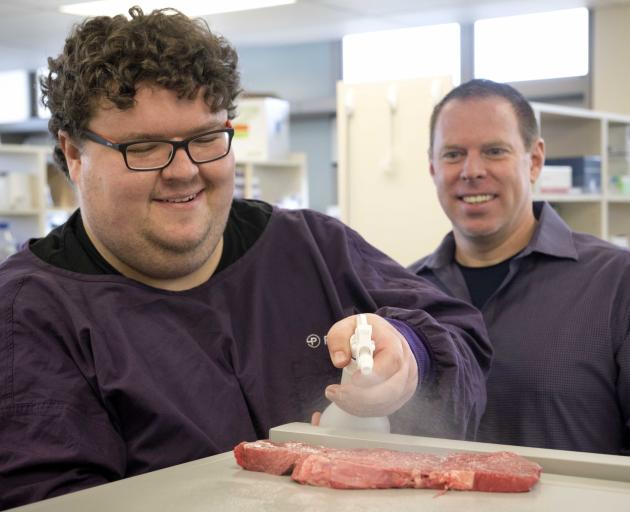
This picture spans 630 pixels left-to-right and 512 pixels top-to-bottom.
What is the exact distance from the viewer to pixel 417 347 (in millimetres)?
1276

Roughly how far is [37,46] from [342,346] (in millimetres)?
7740

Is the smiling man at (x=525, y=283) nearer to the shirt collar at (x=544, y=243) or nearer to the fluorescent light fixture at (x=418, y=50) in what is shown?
the shirt collar at (x=544, y=243)

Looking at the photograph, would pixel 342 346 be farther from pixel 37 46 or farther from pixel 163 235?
pixel 37 46

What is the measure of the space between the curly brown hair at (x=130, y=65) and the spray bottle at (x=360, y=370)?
1.62 ft

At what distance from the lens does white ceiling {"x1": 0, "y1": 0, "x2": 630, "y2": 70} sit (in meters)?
6.39

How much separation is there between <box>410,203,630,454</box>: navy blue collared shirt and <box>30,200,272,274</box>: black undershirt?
73 cm

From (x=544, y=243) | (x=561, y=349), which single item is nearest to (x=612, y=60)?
(x=544, y=243)

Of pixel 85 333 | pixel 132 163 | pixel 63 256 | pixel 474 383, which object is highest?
pixel 132 163

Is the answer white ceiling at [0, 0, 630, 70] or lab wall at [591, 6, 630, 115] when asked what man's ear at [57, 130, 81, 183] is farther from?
lab wall at [591, 6, 630, 115]

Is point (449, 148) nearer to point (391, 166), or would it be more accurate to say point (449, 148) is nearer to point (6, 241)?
point (391, 166)

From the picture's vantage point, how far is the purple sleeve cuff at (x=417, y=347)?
4.14 feet

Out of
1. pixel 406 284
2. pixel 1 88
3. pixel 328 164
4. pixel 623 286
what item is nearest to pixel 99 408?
pixel 406 284

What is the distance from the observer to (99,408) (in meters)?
1.20

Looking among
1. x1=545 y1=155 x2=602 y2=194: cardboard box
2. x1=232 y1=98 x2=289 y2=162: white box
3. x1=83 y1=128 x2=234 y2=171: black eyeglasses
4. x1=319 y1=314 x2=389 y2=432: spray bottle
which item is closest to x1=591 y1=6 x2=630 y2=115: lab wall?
x1=232 y1=98 x2=289 y2=162: white box
